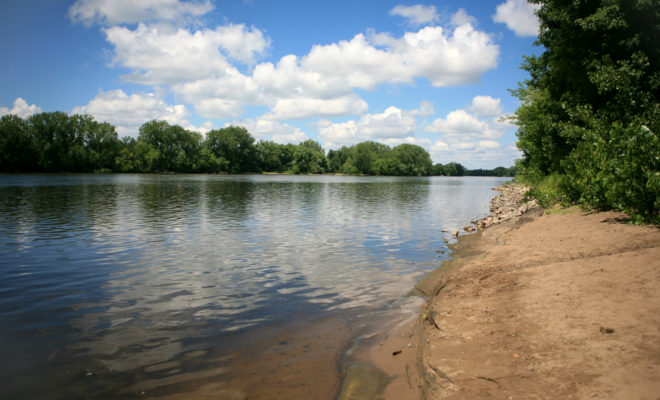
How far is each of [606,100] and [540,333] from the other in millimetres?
21831

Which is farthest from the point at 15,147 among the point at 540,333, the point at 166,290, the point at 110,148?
the point at 540,333

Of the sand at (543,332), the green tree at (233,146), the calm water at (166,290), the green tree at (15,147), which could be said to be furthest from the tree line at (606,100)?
the green tree at (233,146)

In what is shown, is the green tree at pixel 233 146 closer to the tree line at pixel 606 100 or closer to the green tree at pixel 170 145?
the green tree at pixel 170 145

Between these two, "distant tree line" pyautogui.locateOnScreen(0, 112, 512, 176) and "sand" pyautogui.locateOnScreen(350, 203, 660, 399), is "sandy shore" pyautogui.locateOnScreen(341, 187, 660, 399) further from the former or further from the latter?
"distant tree line" pyautogui.locateOnScreen(0, 112, 512, 176)

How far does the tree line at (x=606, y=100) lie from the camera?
40.1ft

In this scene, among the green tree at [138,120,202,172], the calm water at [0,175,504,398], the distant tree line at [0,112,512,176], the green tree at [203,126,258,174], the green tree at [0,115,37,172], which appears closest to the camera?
the calm water at [0,175,504,398]

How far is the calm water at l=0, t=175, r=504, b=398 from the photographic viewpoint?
6902 mm

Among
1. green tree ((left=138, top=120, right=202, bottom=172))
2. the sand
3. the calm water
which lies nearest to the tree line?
the sand

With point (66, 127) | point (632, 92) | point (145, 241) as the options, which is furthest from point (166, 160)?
A: point (632, 92)

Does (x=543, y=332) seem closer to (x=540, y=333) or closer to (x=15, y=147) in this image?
(x=540, y=333)

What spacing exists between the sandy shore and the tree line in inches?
84.2

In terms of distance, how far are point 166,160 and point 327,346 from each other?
17802cm

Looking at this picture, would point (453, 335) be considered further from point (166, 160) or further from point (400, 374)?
point (166, 160)

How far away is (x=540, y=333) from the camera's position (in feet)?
20.4
